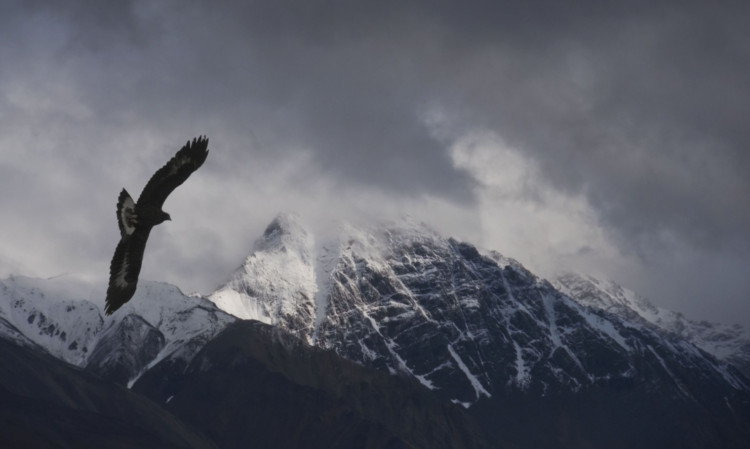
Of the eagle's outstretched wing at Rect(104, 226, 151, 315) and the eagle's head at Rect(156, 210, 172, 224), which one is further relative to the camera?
the eagle's head at Rect(156, 210, 172, 224)

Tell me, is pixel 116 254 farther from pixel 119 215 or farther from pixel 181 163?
pixel 181 163

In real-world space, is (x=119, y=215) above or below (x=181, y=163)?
below

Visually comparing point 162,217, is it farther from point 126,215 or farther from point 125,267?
point 125,267

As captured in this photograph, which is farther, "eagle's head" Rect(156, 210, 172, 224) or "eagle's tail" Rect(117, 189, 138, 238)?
"eagle's head" Rect(156, 210, 172, 224)

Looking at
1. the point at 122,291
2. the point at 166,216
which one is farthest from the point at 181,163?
the point at 122,291

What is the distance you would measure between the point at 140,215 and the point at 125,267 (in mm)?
3046

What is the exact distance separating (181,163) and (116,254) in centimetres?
594

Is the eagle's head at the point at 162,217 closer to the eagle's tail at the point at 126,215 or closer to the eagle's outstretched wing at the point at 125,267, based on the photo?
the eagle's outstretched wing at the point at 125,267

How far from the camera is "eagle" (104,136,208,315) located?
55.5m

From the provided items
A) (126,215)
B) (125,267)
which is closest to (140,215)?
(126,215)

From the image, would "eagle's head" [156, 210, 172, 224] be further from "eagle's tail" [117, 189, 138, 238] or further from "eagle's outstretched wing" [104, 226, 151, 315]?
"eagle's tail" [117, 189, 138, 238]

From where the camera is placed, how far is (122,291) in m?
56.2

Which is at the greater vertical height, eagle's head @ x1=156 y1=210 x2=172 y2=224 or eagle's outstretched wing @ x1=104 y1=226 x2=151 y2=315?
eagle's head @ x1=156 y1=210 x2=172 y2=224

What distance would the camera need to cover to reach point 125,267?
57.2 meters
